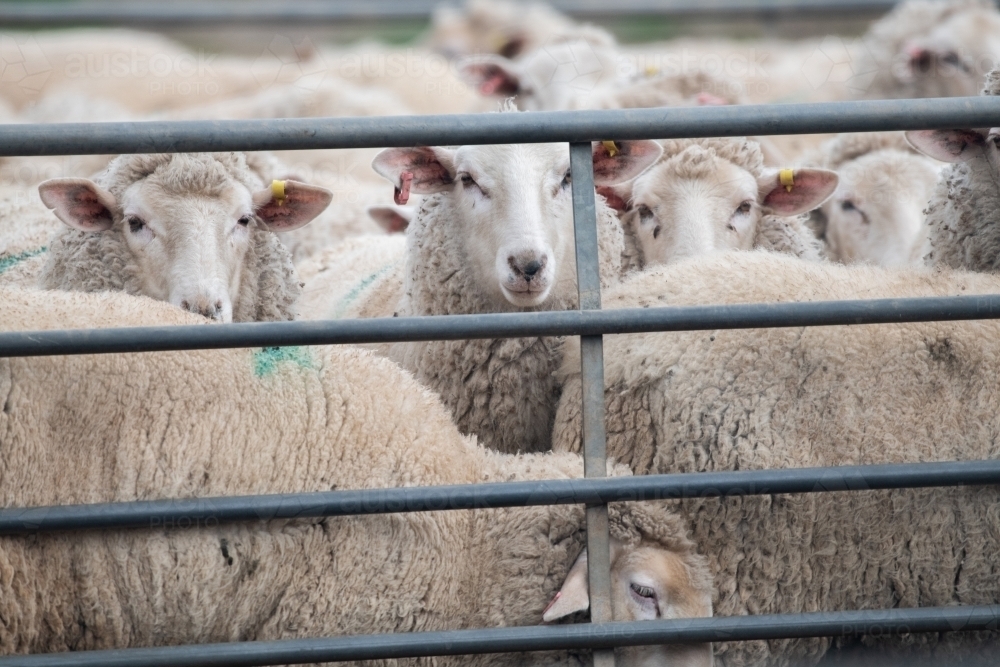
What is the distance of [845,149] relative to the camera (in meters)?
4.61

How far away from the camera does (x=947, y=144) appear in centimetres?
300

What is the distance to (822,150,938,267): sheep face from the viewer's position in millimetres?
4324

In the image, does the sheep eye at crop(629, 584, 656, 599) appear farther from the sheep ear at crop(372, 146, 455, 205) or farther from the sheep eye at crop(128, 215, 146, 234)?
the sheep eye at crop(128, 215, 146, 234)

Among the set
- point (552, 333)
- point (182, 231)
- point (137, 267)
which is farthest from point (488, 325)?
point (137, 267)

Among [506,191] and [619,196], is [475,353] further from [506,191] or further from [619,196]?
[619,196]

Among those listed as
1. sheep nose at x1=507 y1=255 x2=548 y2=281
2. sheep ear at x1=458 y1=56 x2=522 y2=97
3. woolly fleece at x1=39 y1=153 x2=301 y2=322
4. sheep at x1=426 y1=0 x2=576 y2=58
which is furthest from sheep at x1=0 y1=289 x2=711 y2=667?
sheep at x1=426 y1=0 x2=576 y2=58

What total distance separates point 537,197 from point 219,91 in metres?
5.38

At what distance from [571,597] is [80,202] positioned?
1.94m

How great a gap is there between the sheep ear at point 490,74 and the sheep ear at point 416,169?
263cm

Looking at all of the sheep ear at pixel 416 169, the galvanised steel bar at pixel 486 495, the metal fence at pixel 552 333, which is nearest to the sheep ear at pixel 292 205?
the sheep ear at pixel 416 169

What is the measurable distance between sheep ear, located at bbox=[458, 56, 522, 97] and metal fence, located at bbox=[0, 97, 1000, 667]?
3.74 metres

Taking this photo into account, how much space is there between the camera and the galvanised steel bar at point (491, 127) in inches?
77.0

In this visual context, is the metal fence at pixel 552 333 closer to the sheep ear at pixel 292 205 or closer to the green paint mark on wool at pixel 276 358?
the green paint mark on wool at pixel 276 358

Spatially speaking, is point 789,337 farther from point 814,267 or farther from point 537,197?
point 537,197
